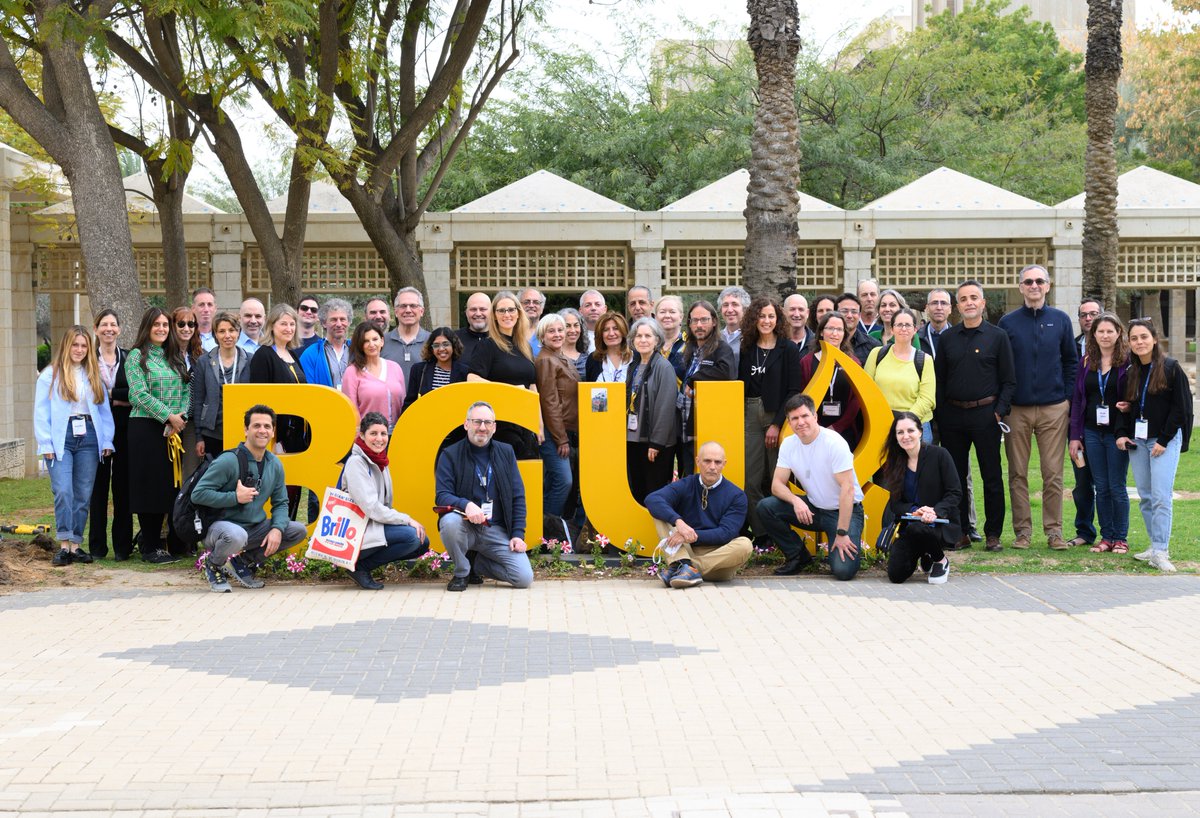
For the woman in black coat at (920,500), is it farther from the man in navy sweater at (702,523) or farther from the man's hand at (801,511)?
the man in navy sweater at (702,523)

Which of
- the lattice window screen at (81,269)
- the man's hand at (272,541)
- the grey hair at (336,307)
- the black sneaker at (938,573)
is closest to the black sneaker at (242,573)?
the man's hand at (272,541)

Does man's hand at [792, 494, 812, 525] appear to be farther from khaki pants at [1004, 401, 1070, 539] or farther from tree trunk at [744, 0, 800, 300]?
tree trunk at [744, 0, 800, 300]

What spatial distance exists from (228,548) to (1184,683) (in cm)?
595

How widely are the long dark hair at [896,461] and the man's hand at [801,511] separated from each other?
2.11ft

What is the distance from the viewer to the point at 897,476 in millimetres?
8969

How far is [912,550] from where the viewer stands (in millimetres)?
8719

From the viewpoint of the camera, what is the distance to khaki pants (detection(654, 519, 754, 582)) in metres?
8.74

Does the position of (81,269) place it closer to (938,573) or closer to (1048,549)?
(938,573)

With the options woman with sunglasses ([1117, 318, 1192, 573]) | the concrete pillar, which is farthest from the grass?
the concrete pillar

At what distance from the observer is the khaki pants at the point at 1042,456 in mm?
9922

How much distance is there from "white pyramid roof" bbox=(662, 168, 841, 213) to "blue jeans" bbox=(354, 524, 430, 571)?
9.46 metres

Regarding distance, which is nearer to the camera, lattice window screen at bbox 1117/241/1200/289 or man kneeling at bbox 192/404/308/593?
man kneeling at bbox 192/404/308/593

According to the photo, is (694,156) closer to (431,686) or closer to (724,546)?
(724,546)

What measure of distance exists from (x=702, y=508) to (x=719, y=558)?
402mm
